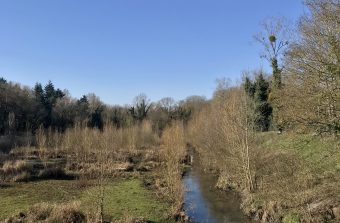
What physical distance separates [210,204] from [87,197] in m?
6.56

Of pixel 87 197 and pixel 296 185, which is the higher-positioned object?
pixel 296 185

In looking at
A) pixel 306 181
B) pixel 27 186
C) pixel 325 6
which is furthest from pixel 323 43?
pixel 27 186

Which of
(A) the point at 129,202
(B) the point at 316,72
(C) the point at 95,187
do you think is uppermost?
(B) the point at 316,72

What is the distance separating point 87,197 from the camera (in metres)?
16.9

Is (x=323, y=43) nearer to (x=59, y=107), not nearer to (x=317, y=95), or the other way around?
(x=317, y=95)

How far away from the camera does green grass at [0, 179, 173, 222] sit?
15.1 m

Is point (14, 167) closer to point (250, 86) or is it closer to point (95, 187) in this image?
point (95, 187)

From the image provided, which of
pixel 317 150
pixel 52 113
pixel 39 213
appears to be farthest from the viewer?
pixel 52 113

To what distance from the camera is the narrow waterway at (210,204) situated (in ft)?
55.4

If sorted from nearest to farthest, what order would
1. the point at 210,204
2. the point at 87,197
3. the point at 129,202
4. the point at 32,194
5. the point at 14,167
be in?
1. the point at 87,197
2. the point at 129,202
3. the point at 32,194
4. the point at 210,204
5. the point at 14,167

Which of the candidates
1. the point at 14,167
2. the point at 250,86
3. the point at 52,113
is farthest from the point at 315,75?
the point at 52,113

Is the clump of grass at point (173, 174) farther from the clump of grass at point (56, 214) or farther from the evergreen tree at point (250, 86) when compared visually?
the evergreen tree at point (250, 86)

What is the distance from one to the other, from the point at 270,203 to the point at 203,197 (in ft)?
21.3

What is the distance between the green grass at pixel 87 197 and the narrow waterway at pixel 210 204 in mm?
1791
